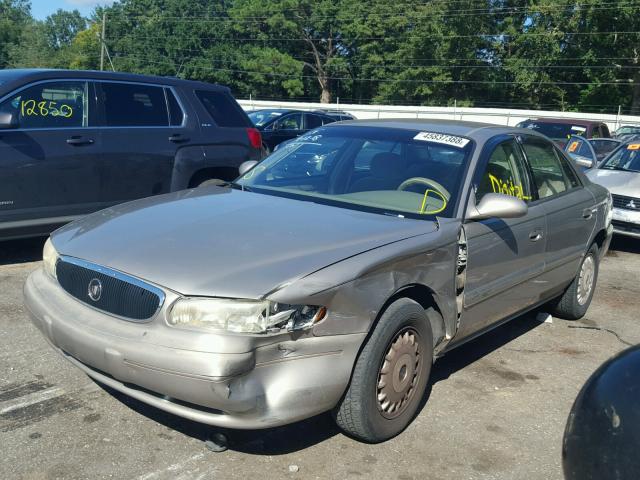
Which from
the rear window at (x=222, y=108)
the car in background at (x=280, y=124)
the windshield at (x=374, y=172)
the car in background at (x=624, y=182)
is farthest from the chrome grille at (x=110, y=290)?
the car in background at (x=280, y=124)

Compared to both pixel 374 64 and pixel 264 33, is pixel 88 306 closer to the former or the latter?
pixel 374 64

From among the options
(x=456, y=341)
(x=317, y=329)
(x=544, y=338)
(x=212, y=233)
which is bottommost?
(x=544, y=338)

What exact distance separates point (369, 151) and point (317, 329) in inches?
74.3

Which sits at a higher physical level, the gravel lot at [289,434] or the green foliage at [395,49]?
the green foliage at [395,49]

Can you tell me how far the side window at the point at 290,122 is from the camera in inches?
669

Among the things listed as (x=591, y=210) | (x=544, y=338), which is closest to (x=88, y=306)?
(x=544, y=338)

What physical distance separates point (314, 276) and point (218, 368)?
592mm

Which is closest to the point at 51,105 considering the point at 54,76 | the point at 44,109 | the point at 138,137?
the point at 44,109

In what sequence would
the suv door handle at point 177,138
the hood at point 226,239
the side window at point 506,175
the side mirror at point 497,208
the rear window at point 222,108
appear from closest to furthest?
the hood at point 226,239
the side mirror at point 497,208
the side window at point 506,175
the suv door handle at point 177,138
the rear window at point 222,108

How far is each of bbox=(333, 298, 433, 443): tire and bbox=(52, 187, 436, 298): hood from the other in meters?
0.42

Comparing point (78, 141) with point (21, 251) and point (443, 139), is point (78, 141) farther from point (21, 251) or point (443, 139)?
point (443, 139)

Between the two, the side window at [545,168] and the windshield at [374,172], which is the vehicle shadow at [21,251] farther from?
the side window at [545,168]

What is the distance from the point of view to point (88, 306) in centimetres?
335

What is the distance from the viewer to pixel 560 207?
520cm
